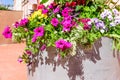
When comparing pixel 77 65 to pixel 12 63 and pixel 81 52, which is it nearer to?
pixel 81 52

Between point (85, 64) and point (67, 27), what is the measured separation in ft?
0.67

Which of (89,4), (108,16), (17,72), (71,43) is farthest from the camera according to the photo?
(17,72)

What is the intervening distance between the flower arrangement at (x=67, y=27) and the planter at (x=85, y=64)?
0.14 ft

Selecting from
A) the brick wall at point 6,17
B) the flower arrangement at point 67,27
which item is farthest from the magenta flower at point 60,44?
the brick wall at point 6,17

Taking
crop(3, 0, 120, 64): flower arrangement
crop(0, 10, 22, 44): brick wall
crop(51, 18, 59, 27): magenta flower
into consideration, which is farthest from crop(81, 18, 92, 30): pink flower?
crop(0, 10, 22, 44): brick wall

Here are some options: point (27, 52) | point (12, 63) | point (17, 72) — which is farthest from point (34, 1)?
point (27, 52)

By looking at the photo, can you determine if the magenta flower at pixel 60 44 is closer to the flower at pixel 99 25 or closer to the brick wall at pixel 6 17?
the flower at pixel 99 25

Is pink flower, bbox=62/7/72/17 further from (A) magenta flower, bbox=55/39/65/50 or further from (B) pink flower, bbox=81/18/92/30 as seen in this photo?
(A) magenta flower, bbox=55/39/65/50

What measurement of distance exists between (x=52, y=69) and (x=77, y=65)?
138 millimetres

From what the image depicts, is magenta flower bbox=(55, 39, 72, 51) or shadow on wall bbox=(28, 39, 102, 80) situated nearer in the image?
magenta flower bbox=(55, 39, 72, 51)

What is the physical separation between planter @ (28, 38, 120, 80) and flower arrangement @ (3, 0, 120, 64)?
43 mm

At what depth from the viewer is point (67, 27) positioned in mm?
1304

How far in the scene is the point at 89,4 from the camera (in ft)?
5.00

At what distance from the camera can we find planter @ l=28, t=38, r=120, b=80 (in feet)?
4.42
